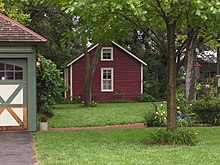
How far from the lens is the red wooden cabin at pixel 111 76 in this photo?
123 ft

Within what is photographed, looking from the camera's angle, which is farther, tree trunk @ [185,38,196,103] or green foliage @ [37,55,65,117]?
tree trunk @ [185,38,196,103]

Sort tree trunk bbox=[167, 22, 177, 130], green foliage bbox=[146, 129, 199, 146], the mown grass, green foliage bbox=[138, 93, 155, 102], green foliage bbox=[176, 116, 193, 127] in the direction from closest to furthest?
the mown grass
green foliage bbox=[146, 129, 199, 146]
tree trunk bbox=[167, 22, 177, 130]
green foliage bbox=[176, 116, 193, 127]
green foliage bbox=[138, 93, 155, 102]

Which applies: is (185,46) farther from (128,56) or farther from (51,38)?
(128,56)

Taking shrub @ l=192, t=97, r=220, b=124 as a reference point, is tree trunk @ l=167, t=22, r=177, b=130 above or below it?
above

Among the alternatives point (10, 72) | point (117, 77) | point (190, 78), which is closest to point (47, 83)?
point (10, 72)

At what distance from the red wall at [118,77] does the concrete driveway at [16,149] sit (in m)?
22.8

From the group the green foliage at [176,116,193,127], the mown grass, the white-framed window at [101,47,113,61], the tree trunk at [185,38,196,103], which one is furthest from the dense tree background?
the white-framed window at [101,47,113,61]

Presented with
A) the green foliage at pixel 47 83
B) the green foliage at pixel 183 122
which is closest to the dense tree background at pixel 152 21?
the green foliage at pixel 183 122

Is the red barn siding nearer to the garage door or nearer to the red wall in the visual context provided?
the red wall

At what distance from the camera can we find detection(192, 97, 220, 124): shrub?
56.5 ft

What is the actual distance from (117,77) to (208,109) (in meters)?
20.8

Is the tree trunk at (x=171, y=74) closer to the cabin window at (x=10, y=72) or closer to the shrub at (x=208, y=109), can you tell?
the shrub at (x=208, y=109)

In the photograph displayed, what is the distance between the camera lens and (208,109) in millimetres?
17297

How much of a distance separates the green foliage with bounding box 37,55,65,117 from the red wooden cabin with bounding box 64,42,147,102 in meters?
17.3
